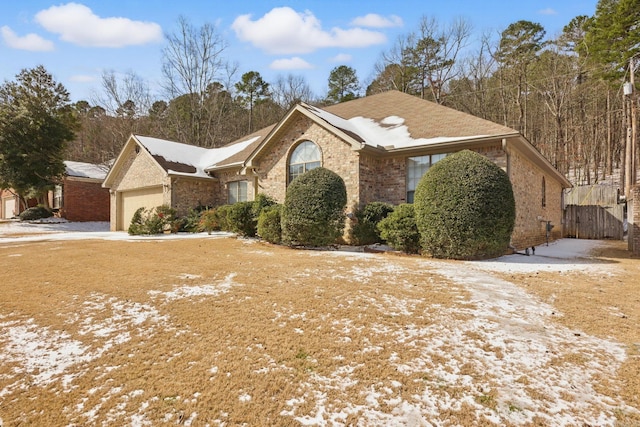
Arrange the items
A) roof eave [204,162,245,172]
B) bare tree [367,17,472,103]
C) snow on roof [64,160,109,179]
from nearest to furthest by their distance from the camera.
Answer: roof eave [204,162,245,172] → snow on roof [64,160,109,179] → bare tree [367,17,472,103]

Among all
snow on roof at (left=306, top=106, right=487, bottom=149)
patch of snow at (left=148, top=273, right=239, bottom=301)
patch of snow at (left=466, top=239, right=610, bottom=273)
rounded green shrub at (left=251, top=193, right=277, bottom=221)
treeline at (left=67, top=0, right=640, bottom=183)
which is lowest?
patch of snow at (left=466, top=239, right=610, bottom=273)

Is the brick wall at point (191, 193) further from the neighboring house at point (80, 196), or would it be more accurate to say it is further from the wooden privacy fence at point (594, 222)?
the wooden privacy fence at point (594, 222)

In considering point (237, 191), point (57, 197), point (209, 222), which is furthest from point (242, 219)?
point (57, 197)

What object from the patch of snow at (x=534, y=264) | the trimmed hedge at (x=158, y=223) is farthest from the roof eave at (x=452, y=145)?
the trimmed hedge at (x=158, y=223)

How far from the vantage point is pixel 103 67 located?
28.9 metres

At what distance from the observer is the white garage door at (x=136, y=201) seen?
674 inches

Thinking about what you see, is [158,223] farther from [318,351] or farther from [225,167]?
[318,351]

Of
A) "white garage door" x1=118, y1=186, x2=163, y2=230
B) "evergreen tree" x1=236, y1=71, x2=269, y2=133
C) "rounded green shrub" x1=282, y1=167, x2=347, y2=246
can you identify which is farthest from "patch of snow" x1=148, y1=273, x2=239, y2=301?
"evergreen tree" x1=236, y1=71, x2=269, y2=133

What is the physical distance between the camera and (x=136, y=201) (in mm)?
18438

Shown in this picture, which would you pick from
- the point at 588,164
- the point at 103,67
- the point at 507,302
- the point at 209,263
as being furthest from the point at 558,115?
the point at 103,67

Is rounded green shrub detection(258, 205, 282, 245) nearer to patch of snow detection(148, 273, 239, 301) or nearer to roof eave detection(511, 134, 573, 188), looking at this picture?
patch of snow detection(148, 273, 239, 301)

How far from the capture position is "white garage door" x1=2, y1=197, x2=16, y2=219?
27078 millimetres

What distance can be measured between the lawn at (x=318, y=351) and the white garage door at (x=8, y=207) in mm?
29327

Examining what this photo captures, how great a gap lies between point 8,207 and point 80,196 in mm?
9756
